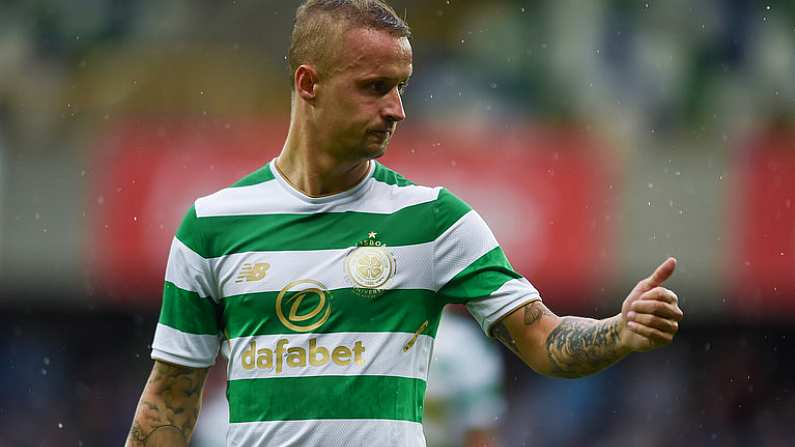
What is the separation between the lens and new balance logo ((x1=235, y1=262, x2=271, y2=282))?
11.9 ft

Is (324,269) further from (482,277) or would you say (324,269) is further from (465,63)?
(465,63)

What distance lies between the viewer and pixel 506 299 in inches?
140

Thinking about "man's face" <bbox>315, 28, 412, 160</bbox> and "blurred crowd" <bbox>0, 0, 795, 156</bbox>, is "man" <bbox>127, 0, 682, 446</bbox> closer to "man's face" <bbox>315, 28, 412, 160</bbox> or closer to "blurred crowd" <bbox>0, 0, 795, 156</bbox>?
"man's face" <bbox>315, 28, 412, 160</bbox>

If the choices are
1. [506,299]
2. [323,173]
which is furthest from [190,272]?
[506,299]

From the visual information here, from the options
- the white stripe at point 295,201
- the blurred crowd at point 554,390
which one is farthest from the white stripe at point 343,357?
the blurred crowd at point 554,390

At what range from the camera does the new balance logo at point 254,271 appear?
3635mm

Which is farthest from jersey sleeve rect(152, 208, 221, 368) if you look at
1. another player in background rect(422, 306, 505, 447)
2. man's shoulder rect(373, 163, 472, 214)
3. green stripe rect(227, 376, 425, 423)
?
another player in background rect(422, 306, 505, 447)

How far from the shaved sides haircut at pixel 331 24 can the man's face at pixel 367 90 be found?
22mm

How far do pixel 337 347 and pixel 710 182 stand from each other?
29.1 feet

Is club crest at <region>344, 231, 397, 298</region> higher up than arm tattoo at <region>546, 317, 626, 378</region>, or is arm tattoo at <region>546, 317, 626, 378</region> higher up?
club crest at <region>344, 231, 397, 298</region>

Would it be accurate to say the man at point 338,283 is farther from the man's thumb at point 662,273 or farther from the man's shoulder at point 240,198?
the man's thumb at point 662,273

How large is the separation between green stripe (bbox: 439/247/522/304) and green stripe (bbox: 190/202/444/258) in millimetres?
126

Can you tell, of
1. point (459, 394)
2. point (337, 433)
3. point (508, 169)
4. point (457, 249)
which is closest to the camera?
point (337, 433)

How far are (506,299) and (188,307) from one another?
84 centimetres
